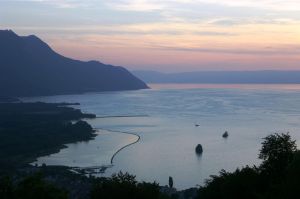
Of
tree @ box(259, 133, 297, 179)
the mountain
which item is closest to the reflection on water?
tree @ box(259, 133, 297, 179)

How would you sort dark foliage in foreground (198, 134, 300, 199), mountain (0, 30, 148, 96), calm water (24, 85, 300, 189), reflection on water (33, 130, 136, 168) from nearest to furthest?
1. dark foliage in foreground (198, 134, 300, 199)
2. calm water (24, 85, 300, 189)
3. reflection on water (33, 130, 136, 168)
4. mountain (0, 30, 148, 96)

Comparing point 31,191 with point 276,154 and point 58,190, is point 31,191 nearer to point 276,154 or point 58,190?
point 58,190

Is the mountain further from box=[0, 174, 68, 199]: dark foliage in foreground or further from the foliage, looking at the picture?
box=[0, 174, 68, 199]: dark foliage in foreground

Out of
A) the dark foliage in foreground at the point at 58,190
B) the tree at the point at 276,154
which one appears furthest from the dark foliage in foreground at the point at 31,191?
the tree at the point at 276,154

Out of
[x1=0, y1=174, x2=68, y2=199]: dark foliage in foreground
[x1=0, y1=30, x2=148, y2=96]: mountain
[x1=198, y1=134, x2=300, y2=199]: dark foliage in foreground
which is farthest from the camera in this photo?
[x1=0, y1=30, x2=148, y2=96]: mountain

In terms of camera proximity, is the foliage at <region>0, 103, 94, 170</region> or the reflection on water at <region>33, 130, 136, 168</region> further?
the foliage at <region>0, 103, 94, 170</region>

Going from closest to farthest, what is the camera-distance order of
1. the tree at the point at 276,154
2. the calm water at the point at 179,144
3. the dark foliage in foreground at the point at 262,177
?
the dark foliage in foreground at the point at 262,177 < the tree at the point at 276,154 < the calm water at the point at 179,144

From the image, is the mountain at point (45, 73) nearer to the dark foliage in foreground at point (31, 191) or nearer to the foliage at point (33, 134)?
the foliage at point (33, 134)

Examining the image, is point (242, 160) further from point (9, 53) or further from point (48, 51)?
point (48, 51)
